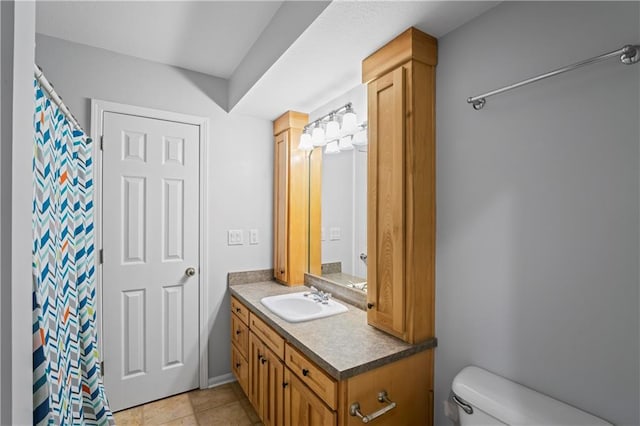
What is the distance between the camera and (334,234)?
2281 millimetres

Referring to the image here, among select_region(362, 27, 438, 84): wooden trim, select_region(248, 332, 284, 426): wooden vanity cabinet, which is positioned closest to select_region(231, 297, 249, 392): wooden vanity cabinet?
select_region(248, 332, 284, 426): wooden vanity cabinet

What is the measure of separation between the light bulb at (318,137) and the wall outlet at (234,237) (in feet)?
3.27

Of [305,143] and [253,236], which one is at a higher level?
[305,143]

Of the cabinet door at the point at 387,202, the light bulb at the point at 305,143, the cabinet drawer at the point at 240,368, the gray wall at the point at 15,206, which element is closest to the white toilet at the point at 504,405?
the cabinet door at the point at 387,202

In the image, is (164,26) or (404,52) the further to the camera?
(164,26)

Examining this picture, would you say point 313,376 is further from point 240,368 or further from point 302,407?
point 240,368

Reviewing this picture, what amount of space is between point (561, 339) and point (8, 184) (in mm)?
1475

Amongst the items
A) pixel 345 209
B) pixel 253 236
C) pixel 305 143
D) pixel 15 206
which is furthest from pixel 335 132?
pixel 15 206

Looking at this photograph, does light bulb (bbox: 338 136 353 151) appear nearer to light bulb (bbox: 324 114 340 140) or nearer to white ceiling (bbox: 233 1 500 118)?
light bulb (bbox: 324 114 340 140)

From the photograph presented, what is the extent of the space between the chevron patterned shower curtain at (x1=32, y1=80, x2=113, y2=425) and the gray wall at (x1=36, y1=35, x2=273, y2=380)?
785 mm

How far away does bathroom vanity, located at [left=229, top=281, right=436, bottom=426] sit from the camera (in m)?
1.24

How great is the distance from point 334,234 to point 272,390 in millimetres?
1076

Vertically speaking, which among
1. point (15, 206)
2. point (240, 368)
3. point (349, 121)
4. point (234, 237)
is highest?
point (349, 121)

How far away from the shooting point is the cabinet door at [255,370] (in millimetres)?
1921
